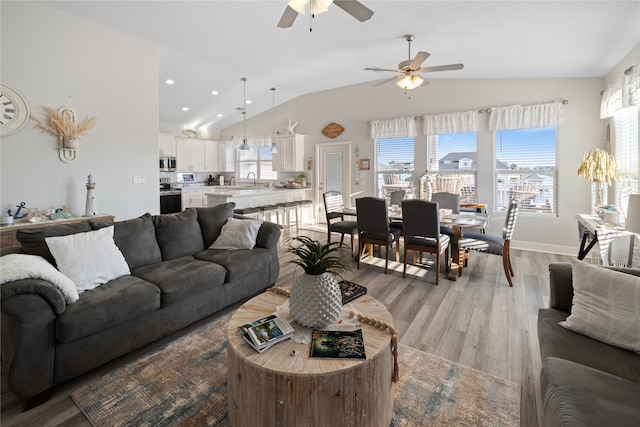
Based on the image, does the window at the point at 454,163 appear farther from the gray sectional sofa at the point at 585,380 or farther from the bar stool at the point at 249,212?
the gray sectional sofa at the point at 585,380

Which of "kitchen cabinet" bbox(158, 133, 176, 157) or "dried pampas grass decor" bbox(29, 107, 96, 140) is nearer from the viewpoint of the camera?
"dried pampas grass decor" bbox(29, 107, 96, 140)

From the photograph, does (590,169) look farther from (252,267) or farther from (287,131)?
(287,131)

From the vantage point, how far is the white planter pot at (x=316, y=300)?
1631 millimetres

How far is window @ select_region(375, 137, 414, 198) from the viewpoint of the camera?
20.9 feet

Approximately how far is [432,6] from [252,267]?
3156 mm

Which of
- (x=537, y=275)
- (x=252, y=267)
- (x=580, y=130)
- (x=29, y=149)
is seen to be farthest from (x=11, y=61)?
(x=580, y=130)

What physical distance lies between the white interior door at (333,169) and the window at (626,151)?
440 centimetres

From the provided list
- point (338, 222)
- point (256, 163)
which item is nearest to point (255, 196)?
point (338, 222)

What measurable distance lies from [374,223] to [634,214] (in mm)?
2380

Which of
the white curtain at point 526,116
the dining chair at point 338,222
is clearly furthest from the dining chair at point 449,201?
the white curtain at point 526,116

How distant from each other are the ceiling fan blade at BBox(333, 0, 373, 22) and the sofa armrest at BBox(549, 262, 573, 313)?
230 cm

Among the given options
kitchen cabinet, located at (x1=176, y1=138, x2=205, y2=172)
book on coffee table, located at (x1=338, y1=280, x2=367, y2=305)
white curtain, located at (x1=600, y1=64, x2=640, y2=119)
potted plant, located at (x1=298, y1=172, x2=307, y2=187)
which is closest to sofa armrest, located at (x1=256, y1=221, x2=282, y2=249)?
book on coffee table, located at (x1=338, y1=280, x2=367, y2=305)

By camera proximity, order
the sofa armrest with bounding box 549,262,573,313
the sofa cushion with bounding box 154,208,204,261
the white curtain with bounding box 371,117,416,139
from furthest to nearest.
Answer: the white curtain with bounding box 371,117,416,139
the sofa cushion with bounding box 154,208,204,261
the sofa armrest with bounding box 549,262,573,313

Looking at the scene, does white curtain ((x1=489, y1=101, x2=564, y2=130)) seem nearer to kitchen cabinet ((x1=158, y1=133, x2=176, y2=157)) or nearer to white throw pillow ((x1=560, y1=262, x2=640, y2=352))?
white throw pillow ((x1=560, y1=262, x2=640, y2=352))
